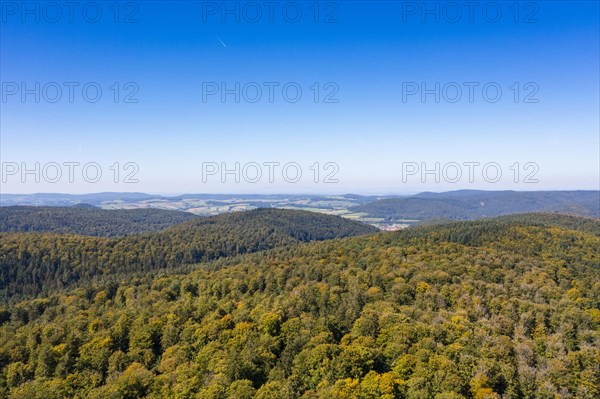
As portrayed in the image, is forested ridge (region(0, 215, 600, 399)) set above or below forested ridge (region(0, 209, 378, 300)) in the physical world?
above

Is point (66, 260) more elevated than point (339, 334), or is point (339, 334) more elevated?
point (339, 334)

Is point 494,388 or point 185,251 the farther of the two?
point 185,251

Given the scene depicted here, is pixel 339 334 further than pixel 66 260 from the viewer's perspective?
No

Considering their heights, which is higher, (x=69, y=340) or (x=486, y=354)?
(x=486, y=354)

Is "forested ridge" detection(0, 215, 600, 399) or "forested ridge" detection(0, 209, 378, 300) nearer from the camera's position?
"forested ridge" detection(0, 215, 600, 399)

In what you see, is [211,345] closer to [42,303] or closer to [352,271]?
[352,271]

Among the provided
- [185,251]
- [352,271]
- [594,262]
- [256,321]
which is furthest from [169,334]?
[185,251]

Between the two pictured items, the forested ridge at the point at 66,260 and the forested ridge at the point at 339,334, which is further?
the forested ridge at the point at 66,260

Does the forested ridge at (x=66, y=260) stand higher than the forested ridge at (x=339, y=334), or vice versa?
the forested ridge at (x=339, y=334)
